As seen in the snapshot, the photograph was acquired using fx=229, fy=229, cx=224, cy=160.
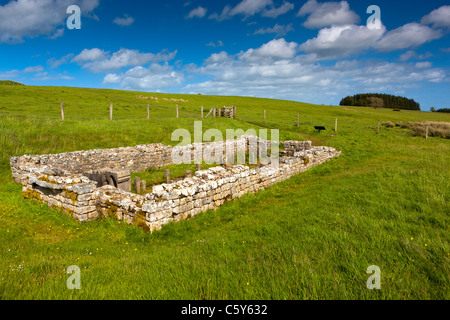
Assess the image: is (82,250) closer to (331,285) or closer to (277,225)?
(277,225)

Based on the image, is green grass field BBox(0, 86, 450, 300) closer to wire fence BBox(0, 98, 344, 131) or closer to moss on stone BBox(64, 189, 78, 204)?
moss on stone BBox(64, 189, 78, 204)

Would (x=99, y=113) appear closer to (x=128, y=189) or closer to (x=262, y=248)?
(x=128, y=189)

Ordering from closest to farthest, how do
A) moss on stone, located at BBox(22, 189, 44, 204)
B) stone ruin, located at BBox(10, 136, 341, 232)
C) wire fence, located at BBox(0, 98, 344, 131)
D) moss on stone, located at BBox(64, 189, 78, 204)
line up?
stone ruin, located at BBox(10, 136, 341, 232), moss on stone, located at BBox(64, 189, 78, 204), moss on stone, located at BBox(22, 189, 44, 204), wire fence, located at BBox(0, 98, 344, 131)

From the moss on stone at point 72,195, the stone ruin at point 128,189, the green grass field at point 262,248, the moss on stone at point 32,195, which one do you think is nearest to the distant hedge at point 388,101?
the stone ruin at point 128,189

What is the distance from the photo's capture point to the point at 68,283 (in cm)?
336

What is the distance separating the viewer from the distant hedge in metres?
95.9

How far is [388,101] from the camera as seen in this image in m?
99.1

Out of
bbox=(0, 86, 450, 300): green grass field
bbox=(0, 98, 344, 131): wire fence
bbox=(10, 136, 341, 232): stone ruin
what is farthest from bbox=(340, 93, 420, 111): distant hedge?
bbox=(0, 86, 450, 300): green grass field

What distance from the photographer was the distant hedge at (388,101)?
95.9m

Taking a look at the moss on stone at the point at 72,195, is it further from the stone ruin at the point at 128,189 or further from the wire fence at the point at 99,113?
the wire fence at the point at 99,113

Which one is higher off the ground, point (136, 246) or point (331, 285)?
point (331, 285)
